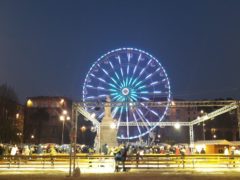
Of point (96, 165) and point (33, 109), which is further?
point (33, 109)

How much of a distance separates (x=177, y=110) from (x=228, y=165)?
3644 inches

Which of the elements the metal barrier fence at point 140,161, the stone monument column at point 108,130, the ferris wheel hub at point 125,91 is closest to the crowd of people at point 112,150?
the metal barrier fence at point 140,161

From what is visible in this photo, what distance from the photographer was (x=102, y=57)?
44219mm

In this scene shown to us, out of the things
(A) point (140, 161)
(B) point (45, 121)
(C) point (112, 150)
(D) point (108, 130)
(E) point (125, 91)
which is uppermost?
(E) point (125, 91)

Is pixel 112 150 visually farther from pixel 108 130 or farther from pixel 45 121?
pixel 45 121

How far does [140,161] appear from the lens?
83.8ft

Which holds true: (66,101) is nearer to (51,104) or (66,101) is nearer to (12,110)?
(51,104)

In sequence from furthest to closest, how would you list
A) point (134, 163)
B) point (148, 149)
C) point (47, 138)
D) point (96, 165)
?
point (47, 138), point (148, 149), point (96, 165), point (134, 163)

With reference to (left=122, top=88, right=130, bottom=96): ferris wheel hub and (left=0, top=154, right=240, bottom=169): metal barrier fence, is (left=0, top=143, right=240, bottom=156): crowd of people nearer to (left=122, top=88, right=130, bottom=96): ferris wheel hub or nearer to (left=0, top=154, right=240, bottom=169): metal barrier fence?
(left=0, top=154, right=240, bottom=169): metal barrier fence

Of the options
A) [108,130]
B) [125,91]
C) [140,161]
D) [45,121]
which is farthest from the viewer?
A: [45,121]

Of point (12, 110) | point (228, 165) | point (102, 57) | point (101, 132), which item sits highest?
point (102, 57)

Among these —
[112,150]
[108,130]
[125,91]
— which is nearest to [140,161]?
[112,150]

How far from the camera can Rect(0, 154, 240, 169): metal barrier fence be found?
25.1 metres

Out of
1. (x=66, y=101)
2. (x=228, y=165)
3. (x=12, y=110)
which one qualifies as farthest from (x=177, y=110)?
(x=228, y=165)
